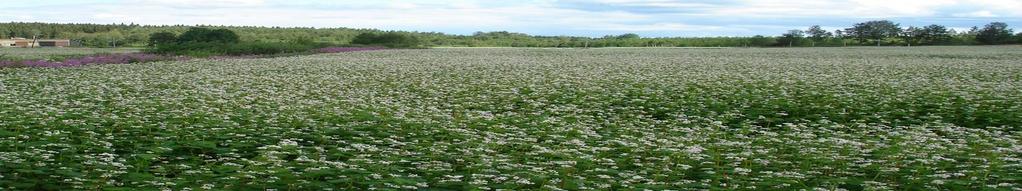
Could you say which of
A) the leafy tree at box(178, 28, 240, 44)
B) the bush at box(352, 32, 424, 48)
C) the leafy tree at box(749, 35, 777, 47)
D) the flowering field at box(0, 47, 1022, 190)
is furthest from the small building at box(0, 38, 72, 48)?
the flowering field at box(0, 47, 1022, 190)

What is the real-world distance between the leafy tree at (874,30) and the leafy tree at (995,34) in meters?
13.6

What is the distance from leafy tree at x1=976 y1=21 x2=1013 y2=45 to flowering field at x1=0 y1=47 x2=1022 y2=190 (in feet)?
250

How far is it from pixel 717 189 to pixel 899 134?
6.29 meters

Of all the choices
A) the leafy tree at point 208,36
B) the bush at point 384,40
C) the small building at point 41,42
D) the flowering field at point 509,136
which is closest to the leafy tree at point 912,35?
the bush at point 384,40

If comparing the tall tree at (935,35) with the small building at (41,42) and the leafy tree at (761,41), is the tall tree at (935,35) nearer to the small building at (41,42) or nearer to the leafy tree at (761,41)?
Result: the leafy tree at (761,41)

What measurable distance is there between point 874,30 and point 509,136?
361ft

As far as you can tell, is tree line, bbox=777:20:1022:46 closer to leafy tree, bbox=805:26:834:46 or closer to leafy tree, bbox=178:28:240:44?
leafy tree, bbox=805:26:834:46

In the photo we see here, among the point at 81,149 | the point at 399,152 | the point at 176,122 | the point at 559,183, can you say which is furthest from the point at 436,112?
the point at 559,183

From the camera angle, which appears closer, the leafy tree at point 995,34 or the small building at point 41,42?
the leafy tree at point 995,34

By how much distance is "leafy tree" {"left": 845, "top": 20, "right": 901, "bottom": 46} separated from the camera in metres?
112

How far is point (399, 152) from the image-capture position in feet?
37.5

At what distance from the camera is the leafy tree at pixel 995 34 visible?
92562 mm

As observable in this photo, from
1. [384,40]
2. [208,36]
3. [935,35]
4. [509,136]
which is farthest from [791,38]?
[509,136]

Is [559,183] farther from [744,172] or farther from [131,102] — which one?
[131,102]
